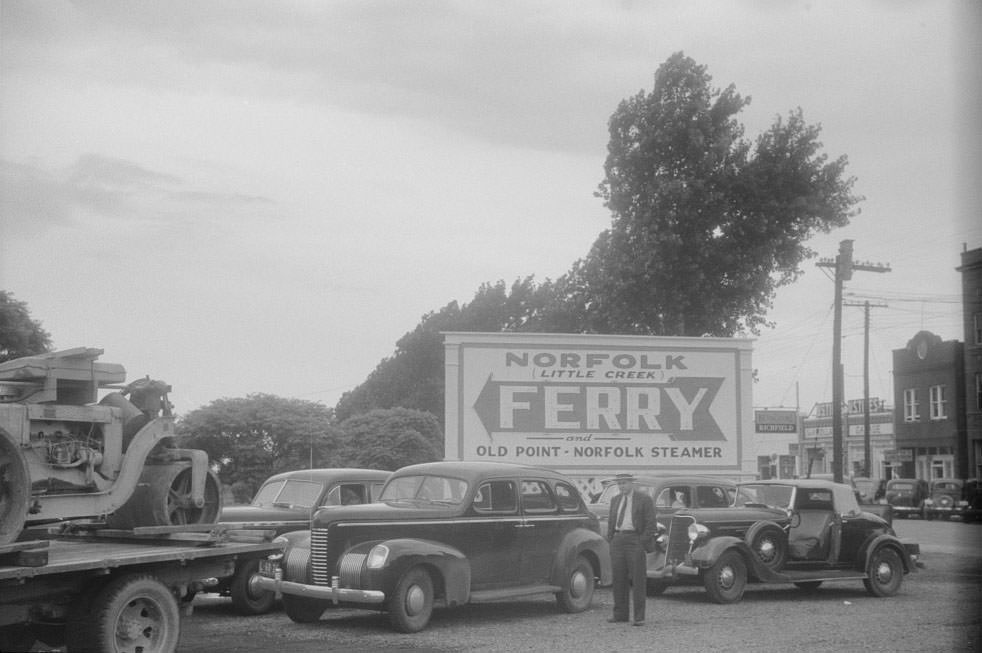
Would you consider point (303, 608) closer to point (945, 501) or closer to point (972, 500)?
point (972, 500)

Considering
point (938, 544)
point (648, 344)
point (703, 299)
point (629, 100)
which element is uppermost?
point (629, 100)

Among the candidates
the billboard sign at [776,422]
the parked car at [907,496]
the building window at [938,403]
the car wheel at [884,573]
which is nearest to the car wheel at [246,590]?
the car wheel at [884,573]

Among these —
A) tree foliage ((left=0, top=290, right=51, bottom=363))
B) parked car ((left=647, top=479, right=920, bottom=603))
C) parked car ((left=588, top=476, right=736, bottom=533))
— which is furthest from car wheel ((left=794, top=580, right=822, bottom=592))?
tree foliage ((left=0, top=290, right=51, bottom=363))

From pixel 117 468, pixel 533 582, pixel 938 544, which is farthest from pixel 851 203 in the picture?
pixel 117 468

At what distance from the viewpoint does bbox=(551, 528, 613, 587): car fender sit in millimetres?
14102

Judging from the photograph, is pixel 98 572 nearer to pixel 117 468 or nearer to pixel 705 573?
pixel 117 468

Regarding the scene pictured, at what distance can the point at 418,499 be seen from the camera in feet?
44.7

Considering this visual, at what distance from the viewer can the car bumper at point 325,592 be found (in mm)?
11859

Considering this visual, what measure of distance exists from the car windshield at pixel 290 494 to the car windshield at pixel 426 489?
1.34 m

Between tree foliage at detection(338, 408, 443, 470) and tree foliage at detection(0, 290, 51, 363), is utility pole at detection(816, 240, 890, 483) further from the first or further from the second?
tree foliage at detection(0, 290, 51, 363)

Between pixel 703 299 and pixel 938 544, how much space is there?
900 cm

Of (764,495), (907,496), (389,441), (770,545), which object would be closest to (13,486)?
(770,545)

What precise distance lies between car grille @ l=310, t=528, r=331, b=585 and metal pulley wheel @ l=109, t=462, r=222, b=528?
2502 mm

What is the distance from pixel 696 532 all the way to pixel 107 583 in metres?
9.22
